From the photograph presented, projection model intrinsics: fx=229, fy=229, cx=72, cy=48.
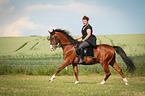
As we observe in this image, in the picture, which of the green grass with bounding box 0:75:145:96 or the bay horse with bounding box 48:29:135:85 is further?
the bay horse with bounding box 48:29:135:85

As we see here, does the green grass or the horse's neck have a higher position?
the horse's neck

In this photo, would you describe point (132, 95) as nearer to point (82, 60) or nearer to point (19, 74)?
point (82, 60)

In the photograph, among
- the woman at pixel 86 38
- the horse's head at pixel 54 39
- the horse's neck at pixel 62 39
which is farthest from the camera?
the horse's neck at pixel 62 39

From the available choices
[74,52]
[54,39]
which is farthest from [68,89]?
[54,39]

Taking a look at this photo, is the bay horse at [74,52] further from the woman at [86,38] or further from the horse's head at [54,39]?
the woman at [86,38]

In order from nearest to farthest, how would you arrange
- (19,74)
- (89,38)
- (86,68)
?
(89,38) → (19,74) → (86,68)

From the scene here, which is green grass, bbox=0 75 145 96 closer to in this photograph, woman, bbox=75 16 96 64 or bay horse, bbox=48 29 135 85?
bay horse, bbox=48 29 135 85

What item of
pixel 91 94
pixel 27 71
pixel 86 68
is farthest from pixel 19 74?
pixel 91 94

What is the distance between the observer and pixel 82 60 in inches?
409

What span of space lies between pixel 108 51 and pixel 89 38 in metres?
1.13

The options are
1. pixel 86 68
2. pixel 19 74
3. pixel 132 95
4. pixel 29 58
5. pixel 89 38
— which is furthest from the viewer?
pixel 29 58

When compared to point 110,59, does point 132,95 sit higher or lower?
lower

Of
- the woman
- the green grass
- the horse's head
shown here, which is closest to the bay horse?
the horse's head

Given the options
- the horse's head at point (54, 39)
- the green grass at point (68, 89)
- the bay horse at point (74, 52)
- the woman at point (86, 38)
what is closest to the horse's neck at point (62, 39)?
the bay horse at point (74, 52)
